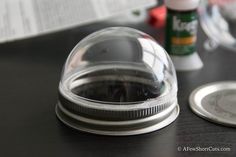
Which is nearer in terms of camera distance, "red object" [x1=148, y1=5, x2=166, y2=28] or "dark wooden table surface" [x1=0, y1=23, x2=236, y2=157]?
"dark wooden table surface" [x1=0, y1=23, x2=236, y2=157]

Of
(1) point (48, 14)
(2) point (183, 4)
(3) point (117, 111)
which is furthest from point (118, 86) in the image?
(1) point (48, 14)

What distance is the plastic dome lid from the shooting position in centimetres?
65

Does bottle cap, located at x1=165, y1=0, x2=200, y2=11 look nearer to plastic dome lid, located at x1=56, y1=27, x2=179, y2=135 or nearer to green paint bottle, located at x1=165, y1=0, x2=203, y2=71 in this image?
green paint bottle, located at x1=165, y1=0, x2=203, y2=71

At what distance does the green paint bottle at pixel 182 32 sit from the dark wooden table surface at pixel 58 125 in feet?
0.08

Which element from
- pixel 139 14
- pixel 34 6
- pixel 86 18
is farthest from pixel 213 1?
pixel 34 6

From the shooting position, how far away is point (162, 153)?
0.62m

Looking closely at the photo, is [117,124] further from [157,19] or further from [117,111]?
[157,19]

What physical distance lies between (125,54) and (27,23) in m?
0.31

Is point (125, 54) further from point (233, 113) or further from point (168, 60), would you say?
point (233, 113)

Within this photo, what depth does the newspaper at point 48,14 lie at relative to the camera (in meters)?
0.97

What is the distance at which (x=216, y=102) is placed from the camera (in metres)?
0.73

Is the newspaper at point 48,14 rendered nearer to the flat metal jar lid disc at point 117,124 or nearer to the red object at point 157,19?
the red object at point 157,19

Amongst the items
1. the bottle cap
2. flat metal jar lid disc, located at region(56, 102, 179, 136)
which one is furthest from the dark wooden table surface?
the bottle cap

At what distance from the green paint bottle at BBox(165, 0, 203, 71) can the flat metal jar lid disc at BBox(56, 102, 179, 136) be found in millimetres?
188
